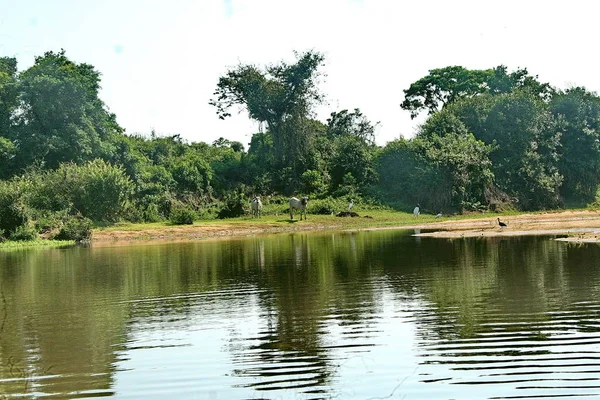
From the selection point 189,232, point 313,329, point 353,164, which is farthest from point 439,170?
point 313,329

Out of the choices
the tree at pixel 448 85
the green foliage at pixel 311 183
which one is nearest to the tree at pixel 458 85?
the tree at pixel 448 85

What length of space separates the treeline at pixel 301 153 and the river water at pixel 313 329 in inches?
1232

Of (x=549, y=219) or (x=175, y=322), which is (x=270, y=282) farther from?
(x=549, y=219)

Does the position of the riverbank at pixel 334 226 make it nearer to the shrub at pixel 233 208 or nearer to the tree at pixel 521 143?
the shrub at pixel 233 208

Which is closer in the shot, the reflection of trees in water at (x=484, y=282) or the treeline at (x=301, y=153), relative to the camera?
the reflection of trees in water at (x=484, y=282)

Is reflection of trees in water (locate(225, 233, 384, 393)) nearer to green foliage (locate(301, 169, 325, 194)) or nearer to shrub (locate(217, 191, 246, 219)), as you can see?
shrub (locate(217, 191, 246, 219))

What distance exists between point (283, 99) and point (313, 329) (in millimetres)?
53926

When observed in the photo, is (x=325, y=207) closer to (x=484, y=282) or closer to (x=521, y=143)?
(x=521, y=143)

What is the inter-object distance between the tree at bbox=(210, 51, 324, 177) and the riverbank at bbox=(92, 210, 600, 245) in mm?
12383

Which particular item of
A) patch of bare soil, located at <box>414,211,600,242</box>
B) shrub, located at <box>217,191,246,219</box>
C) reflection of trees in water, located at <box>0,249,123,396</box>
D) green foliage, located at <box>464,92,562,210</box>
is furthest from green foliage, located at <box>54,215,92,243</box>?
green foliage, located at <box>464,92,562,210</box>

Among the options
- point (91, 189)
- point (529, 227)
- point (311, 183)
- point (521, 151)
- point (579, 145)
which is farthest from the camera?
point (579, 145)

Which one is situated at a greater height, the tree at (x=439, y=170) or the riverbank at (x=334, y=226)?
the tree at (x=439, y=170)

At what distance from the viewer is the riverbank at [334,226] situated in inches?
1781

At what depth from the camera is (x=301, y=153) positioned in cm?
6756
